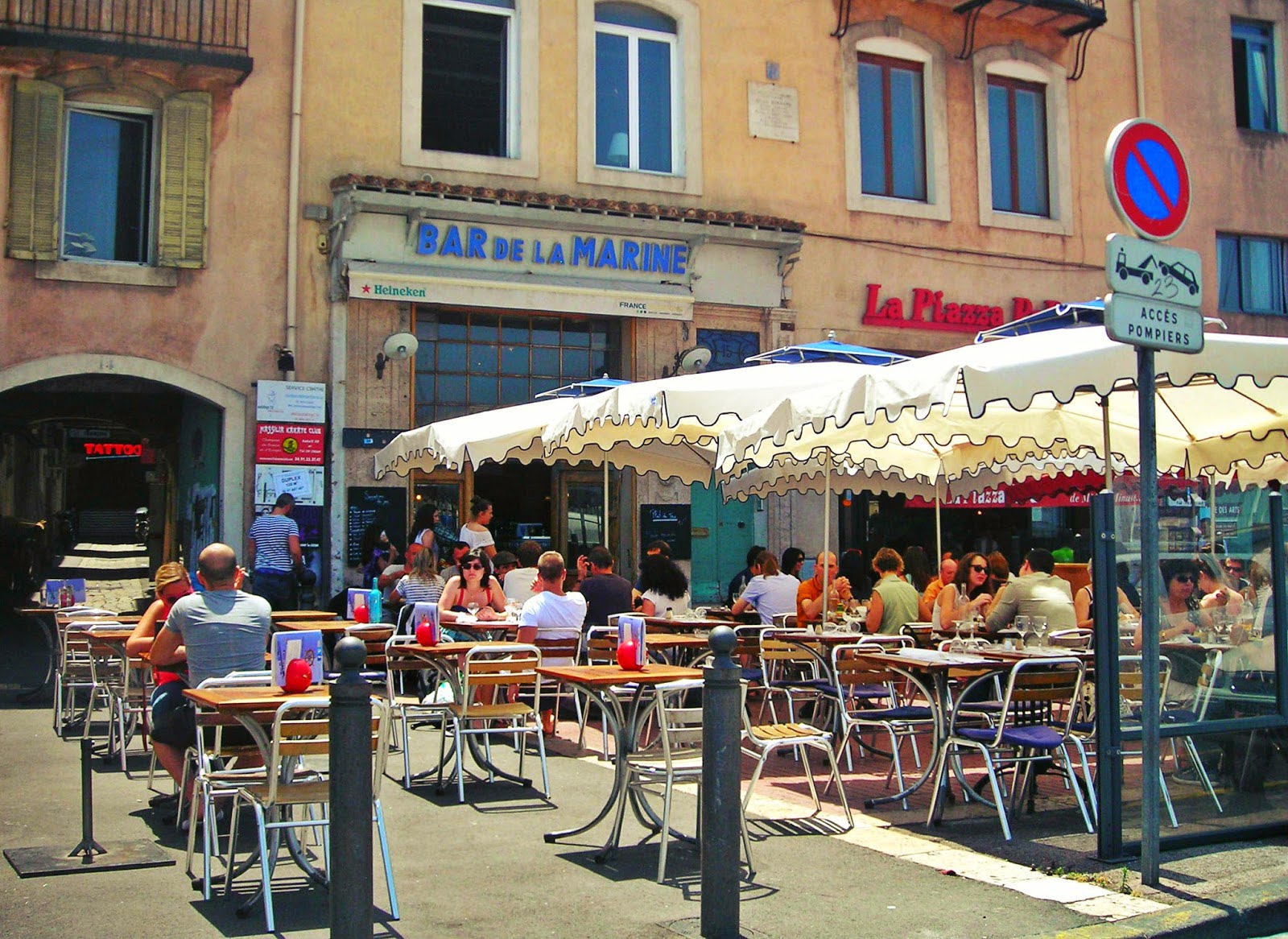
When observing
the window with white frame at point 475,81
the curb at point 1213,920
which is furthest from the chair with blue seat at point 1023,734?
the window with white frame at point 475,81

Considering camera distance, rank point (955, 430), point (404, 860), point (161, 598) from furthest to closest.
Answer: point (955, 430)
point (161, 598)
point (404, 860)

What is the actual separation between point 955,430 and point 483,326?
7.24 meters

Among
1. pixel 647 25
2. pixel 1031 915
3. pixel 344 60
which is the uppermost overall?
pixel 647 25

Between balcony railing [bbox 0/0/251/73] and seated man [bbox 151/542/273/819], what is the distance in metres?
9.46

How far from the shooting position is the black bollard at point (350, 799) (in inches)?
173

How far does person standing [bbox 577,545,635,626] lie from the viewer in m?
10.6

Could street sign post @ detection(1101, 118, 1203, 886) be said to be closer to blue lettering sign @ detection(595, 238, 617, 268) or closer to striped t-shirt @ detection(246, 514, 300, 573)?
striped t-shirt @ detection(246, 514, 300, 573)

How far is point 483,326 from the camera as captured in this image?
16.0 meters

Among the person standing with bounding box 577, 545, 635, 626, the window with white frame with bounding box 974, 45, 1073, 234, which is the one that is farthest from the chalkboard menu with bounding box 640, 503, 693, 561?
the window with white frame with bounding box 974, 45, 1073, 234

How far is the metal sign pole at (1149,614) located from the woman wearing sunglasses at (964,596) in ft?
13.7

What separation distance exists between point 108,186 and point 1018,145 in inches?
498

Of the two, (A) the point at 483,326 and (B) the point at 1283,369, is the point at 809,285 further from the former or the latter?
(B) the point at 1283,369

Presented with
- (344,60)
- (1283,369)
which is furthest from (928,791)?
(344,60)

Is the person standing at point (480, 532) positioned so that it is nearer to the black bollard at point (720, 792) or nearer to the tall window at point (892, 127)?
the black bollard at point (720, 792)
